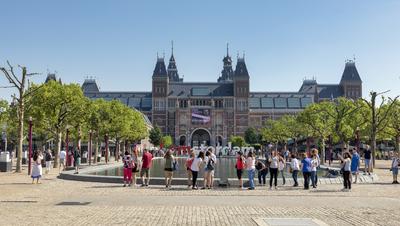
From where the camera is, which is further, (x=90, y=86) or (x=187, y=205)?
(x=90, y=86)

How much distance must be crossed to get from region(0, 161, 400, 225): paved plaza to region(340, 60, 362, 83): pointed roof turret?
11501 centimetres

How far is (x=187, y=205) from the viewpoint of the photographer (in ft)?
44.3

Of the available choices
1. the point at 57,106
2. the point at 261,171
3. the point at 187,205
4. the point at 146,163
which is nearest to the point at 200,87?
the point at 57,106

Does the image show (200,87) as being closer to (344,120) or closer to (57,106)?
(344,120)

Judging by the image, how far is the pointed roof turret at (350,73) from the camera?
422ft

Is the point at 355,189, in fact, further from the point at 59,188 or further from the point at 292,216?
the point at 59,188

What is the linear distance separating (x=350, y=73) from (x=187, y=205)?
12364 cm

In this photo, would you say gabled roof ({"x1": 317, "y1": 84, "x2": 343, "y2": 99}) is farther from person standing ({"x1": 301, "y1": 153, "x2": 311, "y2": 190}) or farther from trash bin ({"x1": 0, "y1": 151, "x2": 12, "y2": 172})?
person standing ({"x1": 301, "y1": 153, "x2": 311, "y2": 190})

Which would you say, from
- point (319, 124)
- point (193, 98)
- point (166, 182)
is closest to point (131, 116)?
point (319, 124)

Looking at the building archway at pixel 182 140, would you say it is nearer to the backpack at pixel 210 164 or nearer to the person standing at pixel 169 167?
the person standing at pixel 169 167

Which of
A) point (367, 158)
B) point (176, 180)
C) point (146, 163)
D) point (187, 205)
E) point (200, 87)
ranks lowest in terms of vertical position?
point (187, 205)

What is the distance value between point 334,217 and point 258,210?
2029 millimetres

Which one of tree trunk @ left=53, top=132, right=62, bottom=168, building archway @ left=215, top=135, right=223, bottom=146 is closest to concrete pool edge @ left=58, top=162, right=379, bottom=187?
tree trunk @ left=53, top=132, right=62, bottom=168

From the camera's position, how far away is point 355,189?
61.9ft
